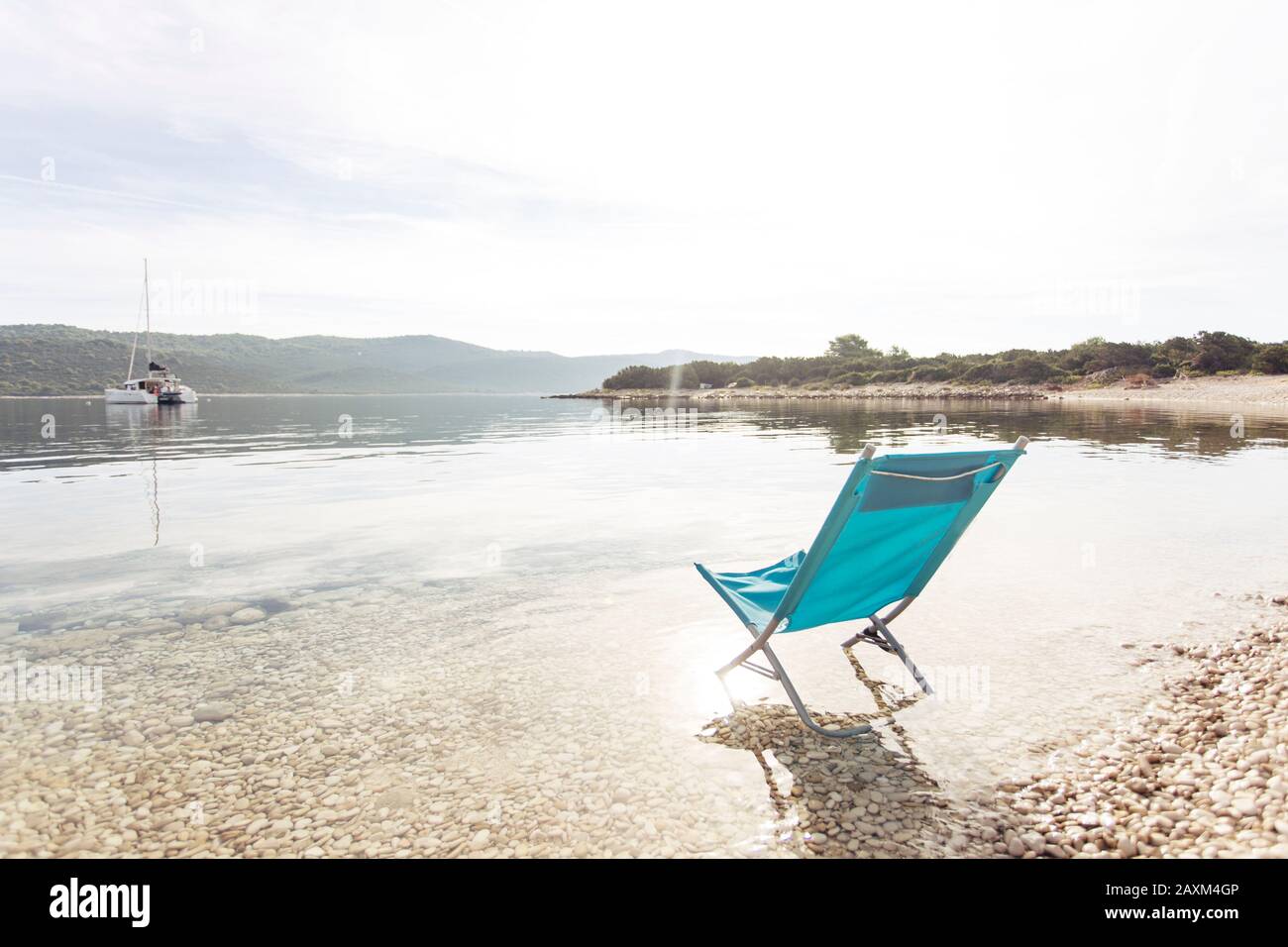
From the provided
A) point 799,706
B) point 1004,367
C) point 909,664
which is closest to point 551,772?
point 799,706

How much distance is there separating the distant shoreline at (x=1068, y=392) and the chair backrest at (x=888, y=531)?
48.6 meters

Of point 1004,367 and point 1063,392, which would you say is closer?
point 1063,392

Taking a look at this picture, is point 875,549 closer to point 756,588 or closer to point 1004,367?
point 756,588

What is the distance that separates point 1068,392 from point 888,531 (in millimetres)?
68236

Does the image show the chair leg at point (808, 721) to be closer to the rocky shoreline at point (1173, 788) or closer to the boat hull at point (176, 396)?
the rocky shoreline at point (1173, 788)

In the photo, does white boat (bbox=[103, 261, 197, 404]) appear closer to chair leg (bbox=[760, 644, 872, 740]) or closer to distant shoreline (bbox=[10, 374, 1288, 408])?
distant shoreline (bbox=[10, 374, 1288, 408])

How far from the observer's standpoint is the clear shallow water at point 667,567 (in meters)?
4.59

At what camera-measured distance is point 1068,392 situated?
62.2 metres

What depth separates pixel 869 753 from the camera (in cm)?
376

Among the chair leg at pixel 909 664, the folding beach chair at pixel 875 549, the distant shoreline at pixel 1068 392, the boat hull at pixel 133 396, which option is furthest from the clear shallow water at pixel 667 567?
the boat hull at pixel 133 396

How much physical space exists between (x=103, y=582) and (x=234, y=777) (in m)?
5.15

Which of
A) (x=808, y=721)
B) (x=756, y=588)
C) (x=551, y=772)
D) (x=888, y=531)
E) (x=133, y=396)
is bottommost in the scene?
(x=551, y=772)

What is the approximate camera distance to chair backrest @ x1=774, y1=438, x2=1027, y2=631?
3.83 metres
